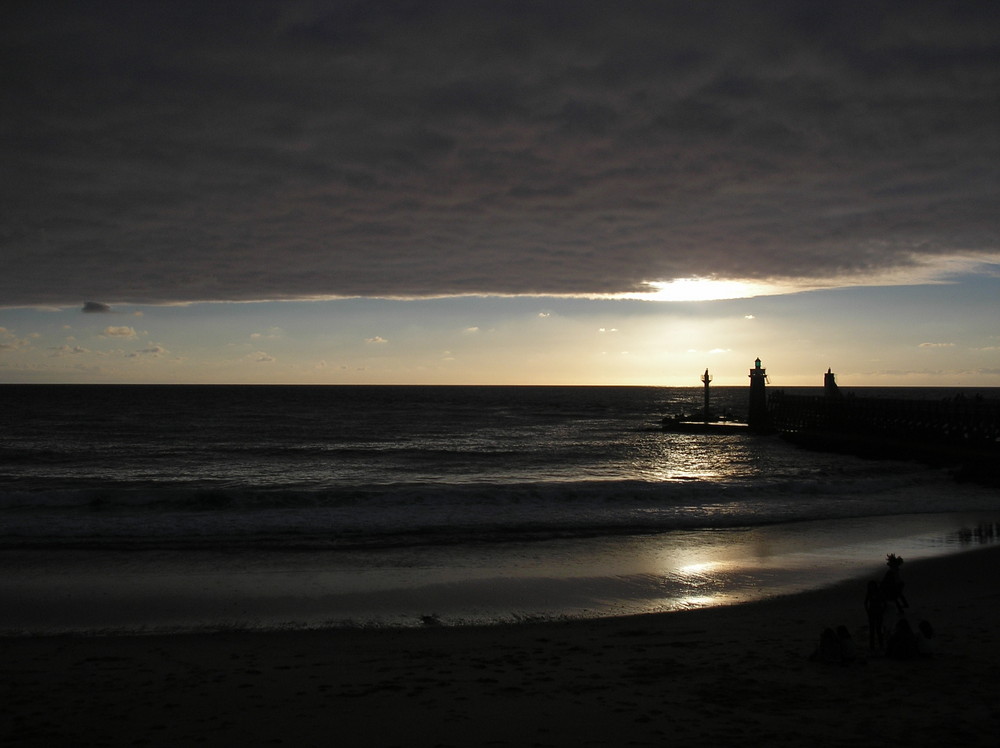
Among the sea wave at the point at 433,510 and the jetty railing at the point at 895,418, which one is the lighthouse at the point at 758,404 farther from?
the sea wave at the point at 433,510

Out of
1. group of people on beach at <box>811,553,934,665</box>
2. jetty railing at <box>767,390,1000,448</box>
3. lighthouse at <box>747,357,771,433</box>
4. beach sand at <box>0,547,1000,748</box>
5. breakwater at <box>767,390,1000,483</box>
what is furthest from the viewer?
lighthouse at <box>747,357,771,433</box>

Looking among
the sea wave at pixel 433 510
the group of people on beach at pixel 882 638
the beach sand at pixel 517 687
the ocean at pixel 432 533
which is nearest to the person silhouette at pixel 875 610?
the group of people on beach at pixel 882 638

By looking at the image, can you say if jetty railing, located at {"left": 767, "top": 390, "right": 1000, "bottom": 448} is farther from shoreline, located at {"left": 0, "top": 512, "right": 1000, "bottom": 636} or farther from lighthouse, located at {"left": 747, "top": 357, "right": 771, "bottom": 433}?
shoreline, located at {"left": 0, "top": 512, "right": 1000, "bottom": 636}

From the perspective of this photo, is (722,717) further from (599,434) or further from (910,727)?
(599,434)

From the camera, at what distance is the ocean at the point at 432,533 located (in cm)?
1166

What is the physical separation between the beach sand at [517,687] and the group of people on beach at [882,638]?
127 millimetres

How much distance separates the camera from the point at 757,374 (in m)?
53.9

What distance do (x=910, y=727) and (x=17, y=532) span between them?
19.3 metres

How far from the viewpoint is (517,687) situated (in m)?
7.84

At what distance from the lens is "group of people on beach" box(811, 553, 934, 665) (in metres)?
8.26

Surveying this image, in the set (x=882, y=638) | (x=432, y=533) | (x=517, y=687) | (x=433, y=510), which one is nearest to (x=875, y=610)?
(x=882, y=638)

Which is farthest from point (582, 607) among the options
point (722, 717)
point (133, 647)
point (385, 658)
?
point (133, 647)

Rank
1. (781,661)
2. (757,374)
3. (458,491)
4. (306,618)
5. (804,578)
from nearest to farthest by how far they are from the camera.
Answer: (781,661)
(306,618)
(804,578)
(458,491)
(757,374)

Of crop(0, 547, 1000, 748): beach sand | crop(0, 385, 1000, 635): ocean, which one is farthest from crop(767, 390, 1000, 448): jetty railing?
crop(0, 547, 1000, 748): beach sand
